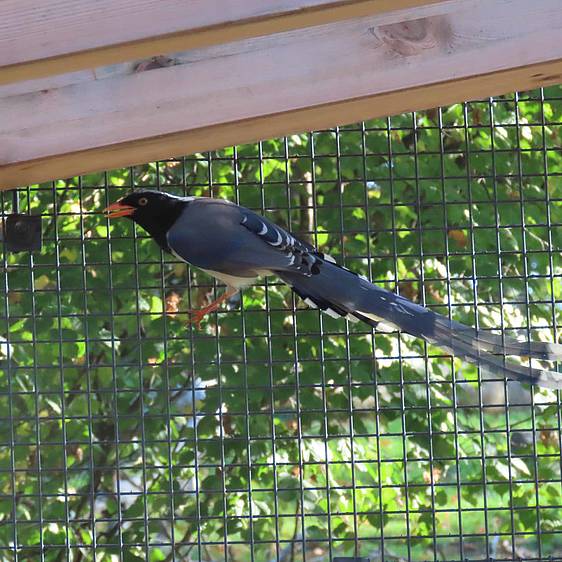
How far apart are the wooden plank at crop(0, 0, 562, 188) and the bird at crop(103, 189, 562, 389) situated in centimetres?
61

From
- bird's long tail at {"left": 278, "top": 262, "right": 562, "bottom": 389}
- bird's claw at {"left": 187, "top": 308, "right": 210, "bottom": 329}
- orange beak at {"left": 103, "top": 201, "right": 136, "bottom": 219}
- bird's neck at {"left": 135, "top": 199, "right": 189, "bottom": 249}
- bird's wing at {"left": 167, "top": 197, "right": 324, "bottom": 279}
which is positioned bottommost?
bird's long tail at {"left": 278, "top": 262, "right": 562, "bottom": 389}

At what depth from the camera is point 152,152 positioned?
2391 millimetres

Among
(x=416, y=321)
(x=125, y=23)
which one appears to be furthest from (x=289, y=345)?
(x=125, y=23)

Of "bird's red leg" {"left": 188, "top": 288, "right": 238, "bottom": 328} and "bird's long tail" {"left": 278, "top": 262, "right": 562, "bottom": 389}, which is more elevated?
"bird's red leg" {"left": 188, "top": 288, "right": 238, "bottom": 328}

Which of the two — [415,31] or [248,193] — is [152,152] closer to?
[415,31]

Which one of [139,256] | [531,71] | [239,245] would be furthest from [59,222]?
[531,71]

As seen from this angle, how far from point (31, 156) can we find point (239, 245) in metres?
0.73

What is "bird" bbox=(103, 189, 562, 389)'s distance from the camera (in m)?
2.62

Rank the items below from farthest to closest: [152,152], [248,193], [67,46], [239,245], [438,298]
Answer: [438,298]
[248,193]
[239,245]
[152,152]
[67,46]

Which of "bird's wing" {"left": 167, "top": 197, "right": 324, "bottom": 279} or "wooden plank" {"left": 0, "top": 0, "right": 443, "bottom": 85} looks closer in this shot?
"wooden plank" {"left": 0, "top": 0, "right": 443, "bottom": 85}

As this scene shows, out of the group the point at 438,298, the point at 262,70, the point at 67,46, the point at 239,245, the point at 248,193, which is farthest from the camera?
the point at 438,298

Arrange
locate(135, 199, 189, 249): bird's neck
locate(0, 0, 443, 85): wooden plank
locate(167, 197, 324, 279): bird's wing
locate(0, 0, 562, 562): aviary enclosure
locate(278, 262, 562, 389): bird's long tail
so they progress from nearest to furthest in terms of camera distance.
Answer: locate(0, 0, 443, 85): wooden plank
locate(278, 262, 562, 389): bird's long tail
locate(167, 197, 324, 279): bird's wing
locate(135, 199, 189, 249): bird's neck
locate(0, 0, 562, 562): aviary enclosure

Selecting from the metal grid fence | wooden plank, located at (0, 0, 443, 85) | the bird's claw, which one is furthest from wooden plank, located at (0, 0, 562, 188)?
the metal grid fence

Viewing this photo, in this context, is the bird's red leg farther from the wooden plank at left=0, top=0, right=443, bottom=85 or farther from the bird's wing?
the wooden plank at left=0, top=0, right=443, bottom=85
